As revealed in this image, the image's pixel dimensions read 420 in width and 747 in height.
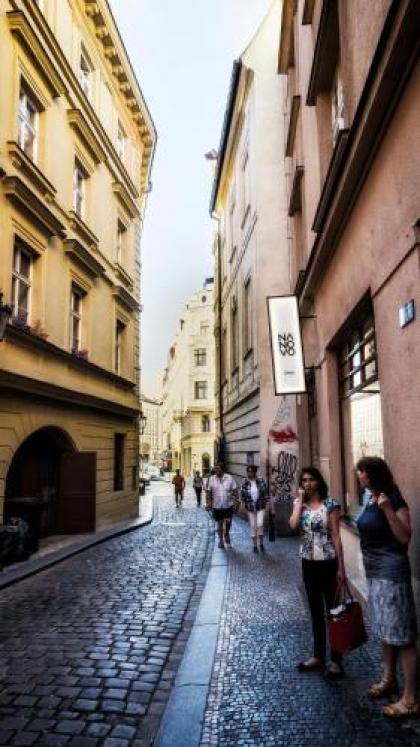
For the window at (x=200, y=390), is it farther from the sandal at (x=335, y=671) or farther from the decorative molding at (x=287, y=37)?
the sandal at (x=335, y=671)

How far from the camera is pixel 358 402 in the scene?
7.46 meters

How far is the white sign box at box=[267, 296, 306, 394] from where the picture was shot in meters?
11.5

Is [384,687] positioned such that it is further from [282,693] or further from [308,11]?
[308,11]

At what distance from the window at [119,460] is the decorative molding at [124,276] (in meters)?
4.98

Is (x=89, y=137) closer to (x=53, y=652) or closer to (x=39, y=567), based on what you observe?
(x=39, y=567)

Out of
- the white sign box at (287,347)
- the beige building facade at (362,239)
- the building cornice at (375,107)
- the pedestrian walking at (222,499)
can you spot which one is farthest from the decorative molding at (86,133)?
the pedestrian walking at (222,499)

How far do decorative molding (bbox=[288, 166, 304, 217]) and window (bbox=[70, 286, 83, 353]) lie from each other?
19.2 ft

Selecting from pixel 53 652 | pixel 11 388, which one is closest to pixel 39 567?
pixel 11 388

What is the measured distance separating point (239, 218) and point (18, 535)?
14543 mm

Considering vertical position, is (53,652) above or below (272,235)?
below

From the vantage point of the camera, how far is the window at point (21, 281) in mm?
11641

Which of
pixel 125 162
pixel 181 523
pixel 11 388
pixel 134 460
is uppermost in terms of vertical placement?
pixel 125 162

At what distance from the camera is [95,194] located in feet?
53.7

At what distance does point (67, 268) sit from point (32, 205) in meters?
2.47
